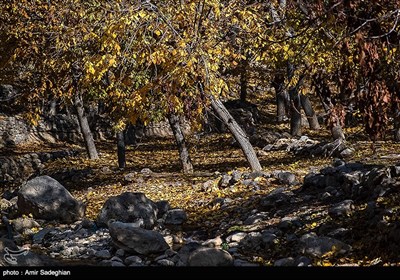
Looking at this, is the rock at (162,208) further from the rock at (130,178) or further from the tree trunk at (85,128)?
the tree trunk at (85,128)

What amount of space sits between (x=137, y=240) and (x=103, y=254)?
73 centimetres

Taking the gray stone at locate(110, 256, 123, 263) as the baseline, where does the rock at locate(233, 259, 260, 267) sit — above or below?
below

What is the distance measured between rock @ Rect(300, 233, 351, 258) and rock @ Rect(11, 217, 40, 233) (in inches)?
255

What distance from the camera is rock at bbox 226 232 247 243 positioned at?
9.45 meters

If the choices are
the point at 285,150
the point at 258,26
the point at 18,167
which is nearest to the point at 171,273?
the point at 258,26

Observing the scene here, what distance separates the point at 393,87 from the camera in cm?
615

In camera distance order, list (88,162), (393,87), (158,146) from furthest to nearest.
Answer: (158,146)
(88,162)
(393,87)

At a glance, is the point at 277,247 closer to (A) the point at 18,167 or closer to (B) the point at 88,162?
(B) the point at 88,162

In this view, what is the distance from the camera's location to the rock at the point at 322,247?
7.60m

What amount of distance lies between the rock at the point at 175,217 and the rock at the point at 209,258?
3.93m

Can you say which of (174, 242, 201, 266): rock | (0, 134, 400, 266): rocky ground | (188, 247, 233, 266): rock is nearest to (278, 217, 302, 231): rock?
(0, 134, 400, 266): rocky ground

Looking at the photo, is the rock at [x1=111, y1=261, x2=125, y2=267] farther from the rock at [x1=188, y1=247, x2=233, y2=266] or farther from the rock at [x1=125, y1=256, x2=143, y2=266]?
the rock at [x1=188, y1=247, x2=233, y2=266]

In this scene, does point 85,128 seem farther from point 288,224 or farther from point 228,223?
point 288,224

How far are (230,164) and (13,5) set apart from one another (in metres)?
9.94
